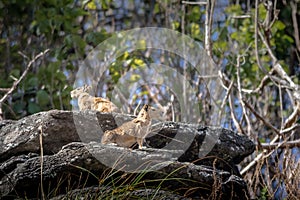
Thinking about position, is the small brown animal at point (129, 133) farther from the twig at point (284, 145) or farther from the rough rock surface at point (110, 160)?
the twig at point (284, 145)

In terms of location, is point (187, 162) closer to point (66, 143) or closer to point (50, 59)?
point (66, 143)

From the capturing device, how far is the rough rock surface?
5.70 metres


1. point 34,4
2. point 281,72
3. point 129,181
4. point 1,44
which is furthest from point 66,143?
point 1,44

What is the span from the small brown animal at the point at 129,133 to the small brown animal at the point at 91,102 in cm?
63

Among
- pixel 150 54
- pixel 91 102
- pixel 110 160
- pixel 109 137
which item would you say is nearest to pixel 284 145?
pixel 91 102

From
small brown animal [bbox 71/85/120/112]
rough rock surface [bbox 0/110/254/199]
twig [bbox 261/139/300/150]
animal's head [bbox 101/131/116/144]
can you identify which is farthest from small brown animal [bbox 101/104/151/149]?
twig [bbox 261/139/300/150]

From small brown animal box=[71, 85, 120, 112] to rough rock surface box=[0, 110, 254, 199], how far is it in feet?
0.88

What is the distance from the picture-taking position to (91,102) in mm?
6883

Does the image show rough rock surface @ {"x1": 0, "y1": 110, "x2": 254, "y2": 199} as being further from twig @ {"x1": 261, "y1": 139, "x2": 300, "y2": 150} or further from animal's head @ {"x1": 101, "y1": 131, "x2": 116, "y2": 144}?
twig @ {"x1": 261, "y1": 139, "x2": 300, "y2": 150}

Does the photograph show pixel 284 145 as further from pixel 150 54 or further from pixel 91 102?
pixel 150 54

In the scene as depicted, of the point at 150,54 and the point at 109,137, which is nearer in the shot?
the point at 109,137

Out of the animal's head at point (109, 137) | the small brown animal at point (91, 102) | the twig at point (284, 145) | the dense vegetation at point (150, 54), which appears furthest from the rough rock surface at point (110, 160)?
the dense vegetation at point (150, 54)

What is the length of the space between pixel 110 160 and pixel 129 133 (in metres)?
0.34

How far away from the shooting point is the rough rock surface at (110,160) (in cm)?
570
